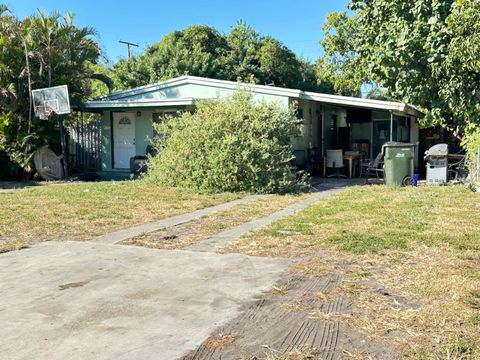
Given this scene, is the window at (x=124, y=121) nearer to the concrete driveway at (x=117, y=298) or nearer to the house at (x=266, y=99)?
the house at (x=266, y=99)

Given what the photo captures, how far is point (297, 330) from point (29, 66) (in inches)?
589

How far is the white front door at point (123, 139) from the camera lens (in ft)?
61.3

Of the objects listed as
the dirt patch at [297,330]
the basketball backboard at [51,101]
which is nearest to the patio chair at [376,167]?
the basketball backboard at [51,101]

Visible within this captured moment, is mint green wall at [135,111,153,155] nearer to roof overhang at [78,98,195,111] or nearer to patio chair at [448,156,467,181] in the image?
roof overhang at [78,98,195,111]

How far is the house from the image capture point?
632 inches

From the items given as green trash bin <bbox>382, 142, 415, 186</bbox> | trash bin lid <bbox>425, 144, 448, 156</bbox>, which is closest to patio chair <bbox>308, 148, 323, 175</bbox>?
green trash bin <bbox>382, 142, 415, 186</bbox>

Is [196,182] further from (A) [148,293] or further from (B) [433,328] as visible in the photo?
(B) [433,328]

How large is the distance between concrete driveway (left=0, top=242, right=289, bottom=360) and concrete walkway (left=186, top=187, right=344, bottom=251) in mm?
514

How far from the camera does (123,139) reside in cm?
1883

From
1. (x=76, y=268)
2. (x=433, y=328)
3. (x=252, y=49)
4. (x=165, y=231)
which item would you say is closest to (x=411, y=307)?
(x=433, y=328)

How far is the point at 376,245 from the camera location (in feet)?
20.9

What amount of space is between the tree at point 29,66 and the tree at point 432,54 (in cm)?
1103

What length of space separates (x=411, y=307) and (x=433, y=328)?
1.57 feet

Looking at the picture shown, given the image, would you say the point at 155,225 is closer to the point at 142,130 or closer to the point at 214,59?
the point at 142,130
